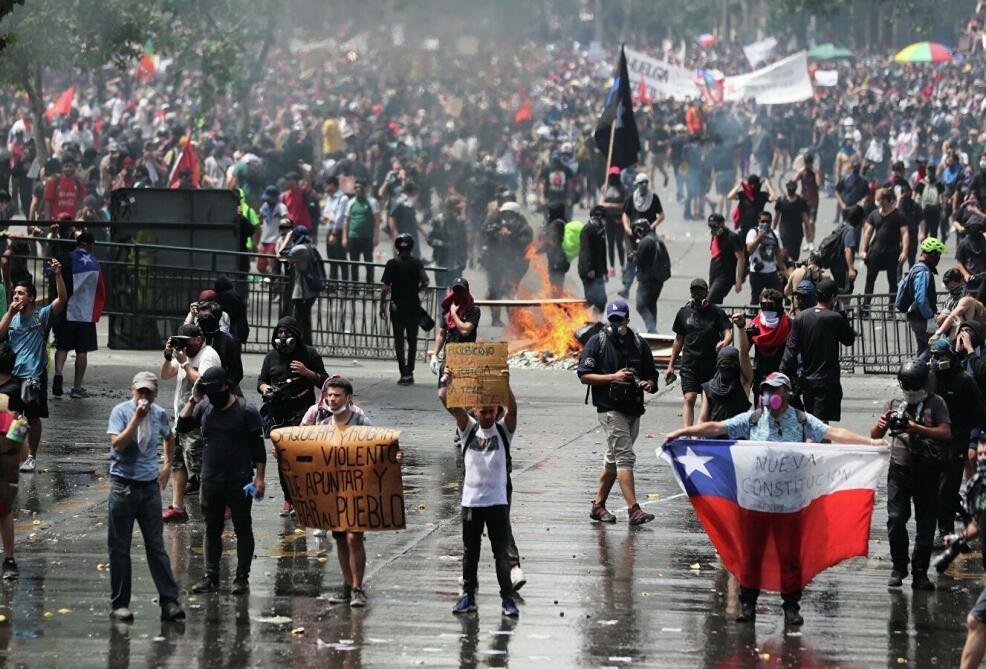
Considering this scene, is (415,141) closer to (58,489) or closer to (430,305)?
(430,305)

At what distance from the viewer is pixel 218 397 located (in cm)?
1109

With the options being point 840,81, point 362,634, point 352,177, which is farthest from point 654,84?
point 362,634

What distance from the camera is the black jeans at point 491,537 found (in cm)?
1051

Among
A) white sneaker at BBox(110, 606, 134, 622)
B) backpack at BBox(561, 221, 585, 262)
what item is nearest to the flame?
backpack at BBox(561, 221, 585, 262)

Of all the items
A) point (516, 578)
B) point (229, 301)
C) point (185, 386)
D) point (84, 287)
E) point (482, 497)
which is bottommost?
point (516, 578)

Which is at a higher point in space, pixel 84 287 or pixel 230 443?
pixel 84 287

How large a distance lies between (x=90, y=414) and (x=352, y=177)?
1637 cm

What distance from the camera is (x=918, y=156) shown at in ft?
146

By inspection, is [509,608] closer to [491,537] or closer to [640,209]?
[491,537]

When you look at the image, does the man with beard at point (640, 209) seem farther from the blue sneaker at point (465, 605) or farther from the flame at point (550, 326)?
the blue sneaker at point (465, 605)

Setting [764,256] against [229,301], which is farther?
[764,256]

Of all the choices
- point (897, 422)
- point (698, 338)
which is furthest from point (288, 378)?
point (897, 422)

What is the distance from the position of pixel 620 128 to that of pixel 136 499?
1730 centimetres

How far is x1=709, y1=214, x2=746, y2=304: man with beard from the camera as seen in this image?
22.4 meters
